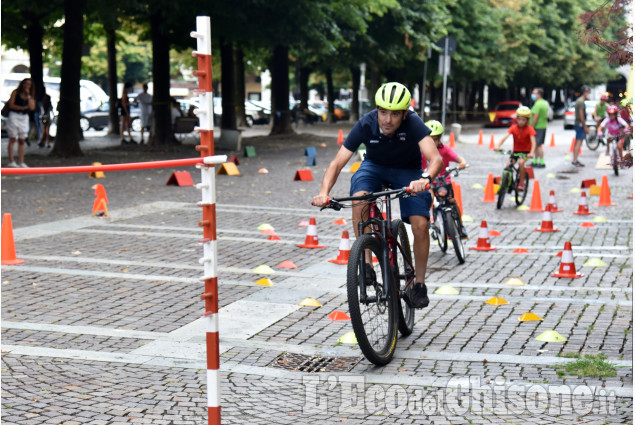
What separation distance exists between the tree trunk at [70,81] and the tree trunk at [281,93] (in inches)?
468

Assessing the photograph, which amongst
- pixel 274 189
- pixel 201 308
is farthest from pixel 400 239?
pixel 274 189

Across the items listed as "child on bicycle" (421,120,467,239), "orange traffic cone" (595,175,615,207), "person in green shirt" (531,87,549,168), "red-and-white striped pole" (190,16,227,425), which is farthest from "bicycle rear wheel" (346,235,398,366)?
"person in green shirt" (531,87,549,168)

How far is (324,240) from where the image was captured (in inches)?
465

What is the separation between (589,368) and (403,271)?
1.58 metres

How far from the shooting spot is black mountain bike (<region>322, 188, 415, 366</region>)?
6016mm

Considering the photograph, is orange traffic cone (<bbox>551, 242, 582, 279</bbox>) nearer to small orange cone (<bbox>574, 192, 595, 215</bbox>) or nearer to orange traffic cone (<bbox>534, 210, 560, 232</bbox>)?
orange traffic cone (<bbox>534, 210, 560, 232</bbox>)

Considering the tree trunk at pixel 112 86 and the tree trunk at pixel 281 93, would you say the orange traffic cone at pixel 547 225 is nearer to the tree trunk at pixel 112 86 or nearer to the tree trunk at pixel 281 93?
the tree trunk at pixel 281 93

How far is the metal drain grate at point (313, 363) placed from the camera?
6156 mm

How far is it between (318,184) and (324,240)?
6.98 metres

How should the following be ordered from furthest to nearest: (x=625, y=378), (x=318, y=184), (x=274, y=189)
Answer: (x=318, y=184) → (x=274, y=189) → (x=625, y=378)

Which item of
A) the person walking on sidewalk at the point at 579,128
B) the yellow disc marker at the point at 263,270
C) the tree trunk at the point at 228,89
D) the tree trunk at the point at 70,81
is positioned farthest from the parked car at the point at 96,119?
the yellow disc marker at the point at 263,270

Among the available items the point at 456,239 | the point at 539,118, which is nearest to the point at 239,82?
the point at 539,118

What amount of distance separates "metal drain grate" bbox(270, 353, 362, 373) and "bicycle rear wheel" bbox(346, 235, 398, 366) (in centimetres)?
20

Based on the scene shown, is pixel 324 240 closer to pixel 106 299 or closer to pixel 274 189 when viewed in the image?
pixel 106 299
